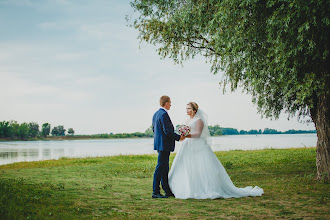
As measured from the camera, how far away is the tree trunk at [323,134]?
990cm

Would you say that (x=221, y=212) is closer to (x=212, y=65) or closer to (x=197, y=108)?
(x=197, y=108)

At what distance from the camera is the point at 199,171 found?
8352 mm

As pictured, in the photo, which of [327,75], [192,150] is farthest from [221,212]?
[327,75]

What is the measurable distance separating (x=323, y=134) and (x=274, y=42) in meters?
3.61

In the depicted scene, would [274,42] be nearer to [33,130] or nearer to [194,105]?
[194,105]

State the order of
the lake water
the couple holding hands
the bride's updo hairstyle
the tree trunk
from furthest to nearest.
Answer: the lake water → the tree trunk → the bride's updo hairstyle → the couple holding hands

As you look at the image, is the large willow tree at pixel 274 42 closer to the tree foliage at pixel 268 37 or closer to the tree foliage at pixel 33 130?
the tree foliage at pixel 268 37

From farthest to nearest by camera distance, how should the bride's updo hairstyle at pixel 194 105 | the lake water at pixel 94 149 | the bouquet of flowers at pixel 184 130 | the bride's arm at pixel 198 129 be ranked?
the lake water at pixel 94 149, the bride's updo hairstyle at pixel 194 105, the bride's arm at pixel 198 129, the bouquet of flowers at pixel 184 130

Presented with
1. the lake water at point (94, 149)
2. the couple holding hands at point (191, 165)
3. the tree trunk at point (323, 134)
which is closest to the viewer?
the couple holding hands at point (191, 165)

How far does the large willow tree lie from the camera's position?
328 inches

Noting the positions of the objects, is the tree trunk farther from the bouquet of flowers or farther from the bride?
the bouquet of flowers

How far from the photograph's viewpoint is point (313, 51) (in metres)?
8.64

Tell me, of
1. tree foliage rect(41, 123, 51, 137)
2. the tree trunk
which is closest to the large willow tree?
the tree trunk

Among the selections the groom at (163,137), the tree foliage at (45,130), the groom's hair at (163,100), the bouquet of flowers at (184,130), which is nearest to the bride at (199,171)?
the bouquet of flowers at (184,130)
